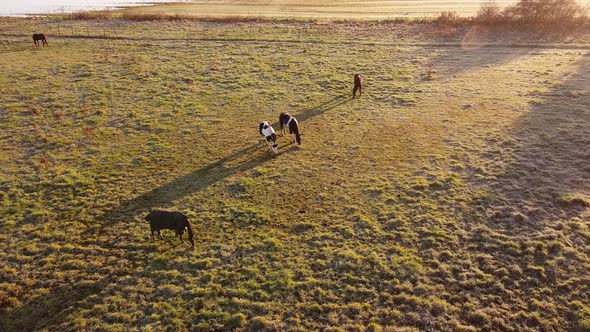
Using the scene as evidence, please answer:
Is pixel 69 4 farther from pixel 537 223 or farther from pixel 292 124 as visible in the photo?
pixel 537 223

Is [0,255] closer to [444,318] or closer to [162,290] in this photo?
[162,290]

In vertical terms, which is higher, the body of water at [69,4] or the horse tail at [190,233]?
the body of water at [69,4]

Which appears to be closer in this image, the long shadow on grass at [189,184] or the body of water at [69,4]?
the long shadow on grass at [189,184]

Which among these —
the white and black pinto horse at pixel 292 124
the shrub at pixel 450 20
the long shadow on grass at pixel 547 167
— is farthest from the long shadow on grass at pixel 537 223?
the shrub at pixel 450 20

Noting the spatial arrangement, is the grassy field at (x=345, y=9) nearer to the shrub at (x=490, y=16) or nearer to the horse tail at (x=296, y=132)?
the shrub at (x=490, y=16)

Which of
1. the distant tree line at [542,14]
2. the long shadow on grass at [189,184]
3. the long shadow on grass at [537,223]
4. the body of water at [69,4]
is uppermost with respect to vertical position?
the body of water at [69,4]

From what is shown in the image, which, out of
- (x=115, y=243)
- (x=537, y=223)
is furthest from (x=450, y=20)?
(x=115, y=243)
